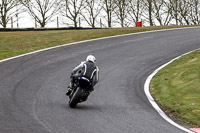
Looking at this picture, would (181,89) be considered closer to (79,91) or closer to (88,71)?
(88,71)

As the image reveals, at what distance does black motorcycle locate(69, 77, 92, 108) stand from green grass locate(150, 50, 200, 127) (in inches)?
93.1

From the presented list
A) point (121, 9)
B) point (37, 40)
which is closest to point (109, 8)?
point (121, 9)

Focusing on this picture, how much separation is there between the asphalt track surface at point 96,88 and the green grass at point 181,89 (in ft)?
1.79

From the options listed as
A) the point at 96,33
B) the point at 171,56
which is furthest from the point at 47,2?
the point at 171,56

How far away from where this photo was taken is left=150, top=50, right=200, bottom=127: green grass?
10.4m

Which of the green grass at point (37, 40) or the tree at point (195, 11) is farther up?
the tree at point (195, 11)

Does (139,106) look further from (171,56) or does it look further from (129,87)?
(171,56)

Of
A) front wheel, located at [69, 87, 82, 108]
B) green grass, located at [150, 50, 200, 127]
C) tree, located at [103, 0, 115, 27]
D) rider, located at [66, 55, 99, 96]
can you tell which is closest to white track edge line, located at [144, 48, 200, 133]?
green grass, located at [150, 50, 200, 127]

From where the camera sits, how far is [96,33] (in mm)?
28328

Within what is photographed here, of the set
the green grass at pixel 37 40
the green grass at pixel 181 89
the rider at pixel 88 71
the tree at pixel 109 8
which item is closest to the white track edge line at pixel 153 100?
the green grass at pixel 181 89

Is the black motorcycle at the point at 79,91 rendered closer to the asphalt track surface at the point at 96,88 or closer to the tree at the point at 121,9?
the asphalt track surface at the point at 96,88

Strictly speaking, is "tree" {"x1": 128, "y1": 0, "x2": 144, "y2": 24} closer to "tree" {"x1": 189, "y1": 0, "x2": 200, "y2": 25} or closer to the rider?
"tree" {"x1": 189, "y1": 0, "x2": 200, "y2": 25}

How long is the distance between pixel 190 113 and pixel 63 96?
14.2 ft

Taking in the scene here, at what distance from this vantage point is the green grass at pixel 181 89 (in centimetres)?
1038
